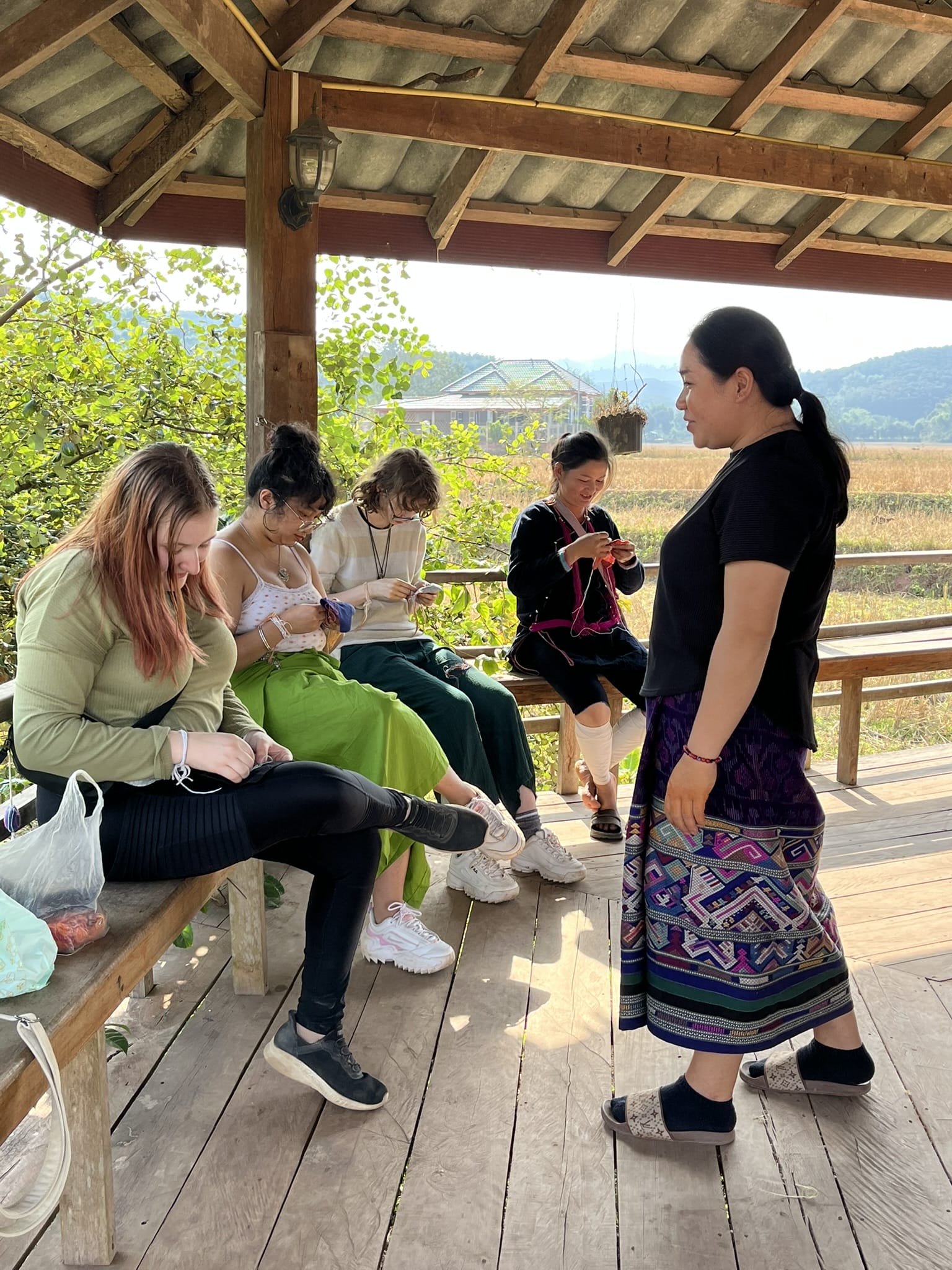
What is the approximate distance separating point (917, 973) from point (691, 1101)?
3.40ft

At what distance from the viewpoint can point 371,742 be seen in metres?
2.55

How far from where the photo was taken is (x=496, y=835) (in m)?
2.85

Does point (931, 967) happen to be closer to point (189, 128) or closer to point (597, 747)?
point (597, 747)

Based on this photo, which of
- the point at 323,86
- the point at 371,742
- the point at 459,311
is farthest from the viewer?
the point at 459,311

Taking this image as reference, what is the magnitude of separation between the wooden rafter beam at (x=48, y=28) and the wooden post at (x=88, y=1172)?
2.29 meters

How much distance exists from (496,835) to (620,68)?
8.89 ft

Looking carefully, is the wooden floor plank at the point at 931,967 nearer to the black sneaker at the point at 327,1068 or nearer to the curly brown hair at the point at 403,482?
the black sneaker at the point at 327,1068

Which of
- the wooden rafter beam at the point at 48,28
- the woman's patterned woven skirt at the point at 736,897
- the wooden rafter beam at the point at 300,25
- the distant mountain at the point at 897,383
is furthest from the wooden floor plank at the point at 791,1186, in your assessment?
the distant mountain at the point at 897,383

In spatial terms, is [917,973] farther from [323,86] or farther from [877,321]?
[877,321]

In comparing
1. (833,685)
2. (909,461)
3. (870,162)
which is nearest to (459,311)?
(909,461)

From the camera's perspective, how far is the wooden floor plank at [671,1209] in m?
1.72

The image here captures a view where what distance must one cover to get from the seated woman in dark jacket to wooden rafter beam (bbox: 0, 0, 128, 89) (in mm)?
1792

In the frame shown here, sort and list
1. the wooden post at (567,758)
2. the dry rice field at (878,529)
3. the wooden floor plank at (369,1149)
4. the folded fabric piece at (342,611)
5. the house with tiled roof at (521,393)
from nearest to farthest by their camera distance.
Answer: the wooden floor plank at (369,1149)
the folded fabric piece at (342,611)
the wooden post at (567,758)
the house with tiled roof at (521,393)
the dry rice field at (878,529)

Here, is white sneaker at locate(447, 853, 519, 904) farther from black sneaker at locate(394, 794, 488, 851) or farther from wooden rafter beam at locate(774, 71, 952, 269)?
wooden rafter beam at locate(774, 71, 952, 269)
